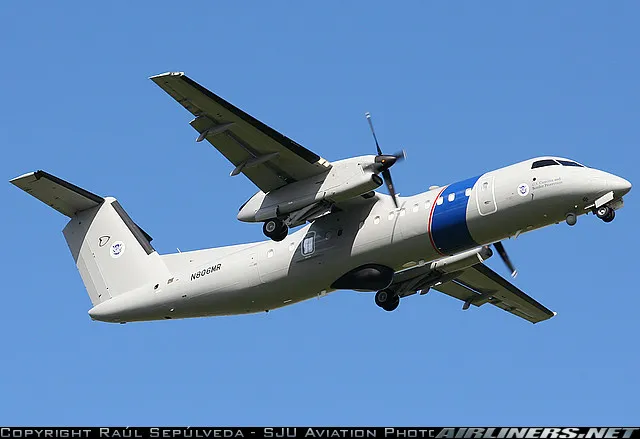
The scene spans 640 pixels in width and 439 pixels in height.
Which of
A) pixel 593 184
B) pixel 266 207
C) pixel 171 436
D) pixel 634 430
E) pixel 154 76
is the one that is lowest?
pixel 634 430

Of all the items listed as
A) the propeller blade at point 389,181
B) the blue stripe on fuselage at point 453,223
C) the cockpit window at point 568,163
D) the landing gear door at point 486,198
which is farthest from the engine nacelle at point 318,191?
the cockpit window at point 568,163

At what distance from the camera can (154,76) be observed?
21547mm

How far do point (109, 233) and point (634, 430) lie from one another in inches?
621

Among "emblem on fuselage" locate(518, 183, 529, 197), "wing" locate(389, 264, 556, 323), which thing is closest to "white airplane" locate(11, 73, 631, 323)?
"emblem on fuselage" locate(518, 183, 529, 197)

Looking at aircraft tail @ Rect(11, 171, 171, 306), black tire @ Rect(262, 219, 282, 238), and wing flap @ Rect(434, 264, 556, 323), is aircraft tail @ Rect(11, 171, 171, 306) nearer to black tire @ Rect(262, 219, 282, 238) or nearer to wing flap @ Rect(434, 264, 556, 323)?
black tire @ Rect(262, 219, 282, 238)

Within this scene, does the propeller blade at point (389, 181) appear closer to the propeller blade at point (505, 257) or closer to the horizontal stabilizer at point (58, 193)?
the propeller blade at point (505, 257)

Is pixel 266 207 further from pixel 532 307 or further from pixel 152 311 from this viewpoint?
pixel 532 307

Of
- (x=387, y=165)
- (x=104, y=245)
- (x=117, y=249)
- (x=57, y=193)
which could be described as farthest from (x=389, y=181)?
(x=57, y=193)

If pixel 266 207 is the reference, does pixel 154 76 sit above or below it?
A: above

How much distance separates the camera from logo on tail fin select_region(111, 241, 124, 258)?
26.8 metres

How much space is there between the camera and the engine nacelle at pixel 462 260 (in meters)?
24.5

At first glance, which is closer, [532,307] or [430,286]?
[430,286]

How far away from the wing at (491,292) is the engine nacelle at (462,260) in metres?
0.55

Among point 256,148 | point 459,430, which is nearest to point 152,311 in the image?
point 256,148
